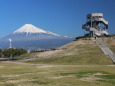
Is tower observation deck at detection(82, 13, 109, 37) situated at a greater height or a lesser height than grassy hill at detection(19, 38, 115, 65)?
greater

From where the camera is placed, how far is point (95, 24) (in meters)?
154

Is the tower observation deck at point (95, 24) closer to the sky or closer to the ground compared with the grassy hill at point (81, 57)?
closer to the sky

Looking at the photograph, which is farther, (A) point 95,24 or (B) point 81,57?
(A) point 95,24

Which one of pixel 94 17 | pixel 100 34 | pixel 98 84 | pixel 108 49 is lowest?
pixel 98 84

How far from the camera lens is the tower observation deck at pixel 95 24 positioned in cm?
15025

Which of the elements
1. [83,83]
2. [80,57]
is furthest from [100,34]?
[83,83]

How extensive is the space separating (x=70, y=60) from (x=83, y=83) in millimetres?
48760

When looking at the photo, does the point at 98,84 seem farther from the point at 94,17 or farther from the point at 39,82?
the point at 94,17

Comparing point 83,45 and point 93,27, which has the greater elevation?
point 93,27

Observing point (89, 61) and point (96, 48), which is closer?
point (89, 61)

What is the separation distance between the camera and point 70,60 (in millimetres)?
95500

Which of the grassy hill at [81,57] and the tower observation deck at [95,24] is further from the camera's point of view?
the tower observation deck at [95,24]

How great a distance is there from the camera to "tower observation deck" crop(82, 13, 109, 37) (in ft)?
493

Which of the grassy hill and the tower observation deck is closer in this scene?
the grassy hill
